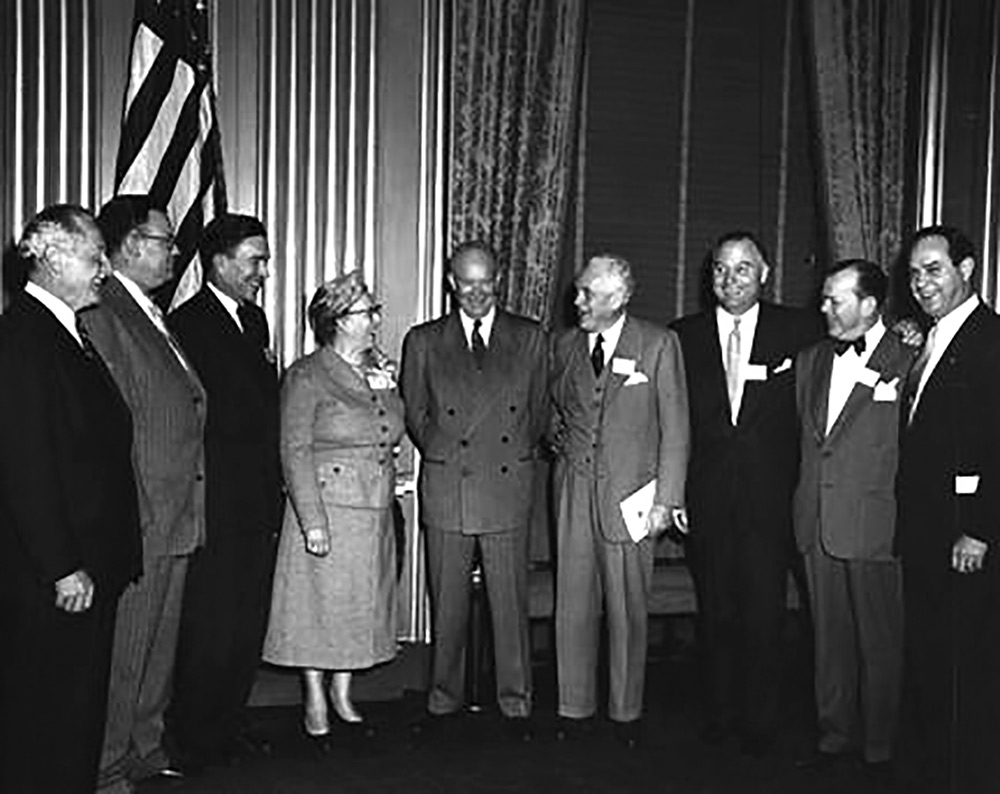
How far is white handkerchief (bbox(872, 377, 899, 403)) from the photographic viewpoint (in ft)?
15.7

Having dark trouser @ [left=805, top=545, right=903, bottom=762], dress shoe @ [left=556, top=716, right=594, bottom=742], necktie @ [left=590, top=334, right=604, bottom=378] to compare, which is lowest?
dress shoe @ [left=556, top=716, right=594, bottom=742]

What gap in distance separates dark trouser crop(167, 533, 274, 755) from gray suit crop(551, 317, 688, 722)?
3.70ft

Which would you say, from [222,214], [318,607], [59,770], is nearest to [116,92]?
[222,214]

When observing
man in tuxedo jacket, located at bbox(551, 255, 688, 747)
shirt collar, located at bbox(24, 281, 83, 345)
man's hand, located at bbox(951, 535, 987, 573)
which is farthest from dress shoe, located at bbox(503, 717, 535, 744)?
shirt collar, located at bbox(24, 281, 83, 345)

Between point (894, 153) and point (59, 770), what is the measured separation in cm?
471

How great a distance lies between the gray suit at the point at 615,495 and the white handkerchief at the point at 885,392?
66 cm

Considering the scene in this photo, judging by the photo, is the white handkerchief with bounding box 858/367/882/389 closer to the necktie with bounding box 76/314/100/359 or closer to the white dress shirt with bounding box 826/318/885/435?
the white dress shirt with bounding box 826/318/885/435

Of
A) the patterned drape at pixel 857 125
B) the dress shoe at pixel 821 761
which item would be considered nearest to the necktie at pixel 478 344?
the dress shoe at pixel 821 761

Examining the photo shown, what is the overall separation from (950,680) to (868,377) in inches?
41.0

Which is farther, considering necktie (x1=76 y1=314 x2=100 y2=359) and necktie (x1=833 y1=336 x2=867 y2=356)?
necktie (x1=833 y1=336 x2=867 y2=356)

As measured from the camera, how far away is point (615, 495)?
4988 mm

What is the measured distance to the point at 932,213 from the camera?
22.5 ft

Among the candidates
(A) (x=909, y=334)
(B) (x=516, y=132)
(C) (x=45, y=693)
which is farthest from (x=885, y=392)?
(C) (x=45, y=693)

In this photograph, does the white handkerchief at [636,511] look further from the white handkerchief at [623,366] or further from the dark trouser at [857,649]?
the dark trouser at [857,649]
